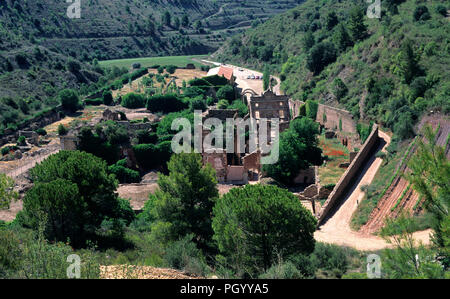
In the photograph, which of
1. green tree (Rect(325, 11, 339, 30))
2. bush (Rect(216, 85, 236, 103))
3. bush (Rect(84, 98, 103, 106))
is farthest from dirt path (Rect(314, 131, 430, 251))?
bush (Rect(84, 98, 103, 106))

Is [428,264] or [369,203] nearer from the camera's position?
[428,264]

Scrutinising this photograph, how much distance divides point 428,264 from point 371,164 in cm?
2306

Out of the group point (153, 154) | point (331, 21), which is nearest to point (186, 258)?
point (153, 154)

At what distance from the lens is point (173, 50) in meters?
114

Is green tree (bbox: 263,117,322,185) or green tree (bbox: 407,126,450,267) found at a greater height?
green tree (bbox: 407,126,450,267)

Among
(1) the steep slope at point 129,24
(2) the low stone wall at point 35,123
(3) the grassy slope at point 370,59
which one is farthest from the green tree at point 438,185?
(1) the steep slope at point 129,24

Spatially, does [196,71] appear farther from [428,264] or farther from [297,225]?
[428,264]

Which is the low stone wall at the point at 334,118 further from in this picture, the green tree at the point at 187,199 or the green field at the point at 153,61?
the green field at the point at 153,61

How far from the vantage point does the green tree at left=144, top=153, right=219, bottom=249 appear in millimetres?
22484

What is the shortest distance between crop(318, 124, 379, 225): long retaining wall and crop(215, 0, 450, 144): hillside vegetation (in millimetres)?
1814

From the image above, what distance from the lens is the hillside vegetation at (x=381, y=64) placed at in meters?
35.8

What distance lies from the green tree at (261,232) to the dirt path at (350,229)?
4673 millimetres

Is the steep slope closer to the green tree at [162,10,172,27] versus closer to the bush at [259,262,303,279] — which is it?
the green tree at [162,10,172,27]
